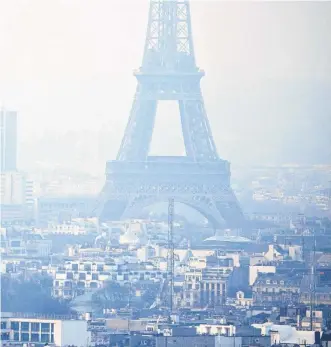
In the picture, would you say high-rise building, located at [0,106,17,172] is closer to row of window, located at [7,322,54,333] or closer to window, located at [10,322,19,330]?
window, located at [10,322,19,330]

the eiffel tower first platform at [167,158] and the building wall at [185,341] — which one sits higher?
the eiffel tower first platform at [167,158]

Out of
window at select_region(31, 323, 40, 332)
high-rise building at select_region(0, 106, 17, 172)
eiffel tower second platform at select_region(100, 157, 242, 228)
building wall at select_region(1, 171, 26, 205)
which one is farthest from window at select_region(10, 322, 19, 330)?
building wall at select_region(1, 171, 26, 205)

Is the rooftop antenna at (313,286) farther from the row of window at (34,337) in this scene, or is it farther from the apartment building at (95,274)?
the row of window at (34,337)

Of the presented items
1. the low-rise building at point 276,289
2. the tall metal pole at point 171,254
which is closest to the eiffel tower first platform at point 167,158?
the tall metal pole at point 171,254

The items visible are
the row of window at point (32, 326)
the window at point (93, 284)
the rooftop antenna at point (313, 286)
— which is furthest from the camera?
the window at point (93, 284)

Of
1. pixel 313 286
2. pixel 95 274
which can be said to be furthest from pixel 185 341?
pixel 95 274

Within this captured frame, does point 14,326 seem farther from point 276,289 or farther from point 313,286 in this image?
point 276,289
